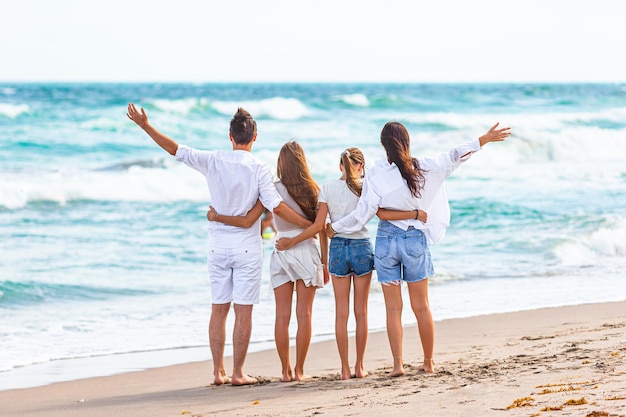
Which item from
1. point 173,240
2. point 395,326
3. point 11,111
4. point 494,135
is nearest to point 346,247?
point 395,326

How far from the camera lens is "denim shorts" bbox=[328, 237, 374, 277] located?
5414mm

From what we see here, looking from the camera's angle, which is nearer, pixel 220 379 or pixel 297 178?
pixel 297 178

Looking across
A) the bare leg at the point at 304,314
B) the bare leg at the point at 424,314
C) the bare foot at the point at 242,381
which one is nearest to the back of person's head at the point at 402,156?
the bare leg at the point at 424,314

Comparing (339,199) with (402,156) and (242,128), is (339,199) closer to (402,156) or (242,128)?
(402,156)

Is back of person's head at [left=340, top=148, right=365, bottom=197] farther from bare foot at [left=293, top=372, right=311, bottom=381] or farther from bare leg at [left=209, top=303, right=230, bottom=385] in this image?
bare foot at [left=293, top=372, right=311, bottom=381]

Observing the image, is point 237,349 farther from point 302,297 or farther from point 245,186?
point 245,186

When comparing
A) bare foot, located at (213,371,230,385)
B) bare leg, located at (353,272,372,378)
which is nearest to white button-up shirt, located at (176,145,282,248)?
bare leg, located at (353,272,372,378)

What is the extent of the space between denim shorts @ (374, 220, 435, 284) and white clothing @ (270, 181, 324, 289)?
0.41 meters

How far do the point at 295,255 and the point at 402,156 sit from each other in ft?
3.07

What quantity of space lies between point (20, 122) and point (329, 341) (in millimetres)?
25674

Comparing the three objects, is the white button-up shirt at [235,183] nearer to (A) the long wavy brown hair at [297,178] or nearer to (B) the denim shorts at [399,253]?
(A) the long wavy brown hair at [297,178]

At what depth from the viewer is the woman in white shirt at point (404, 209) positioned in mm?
5250

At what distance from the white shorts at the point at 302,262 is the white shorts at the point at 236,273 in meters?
0.15

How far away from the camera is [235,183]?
5391 millimetres
